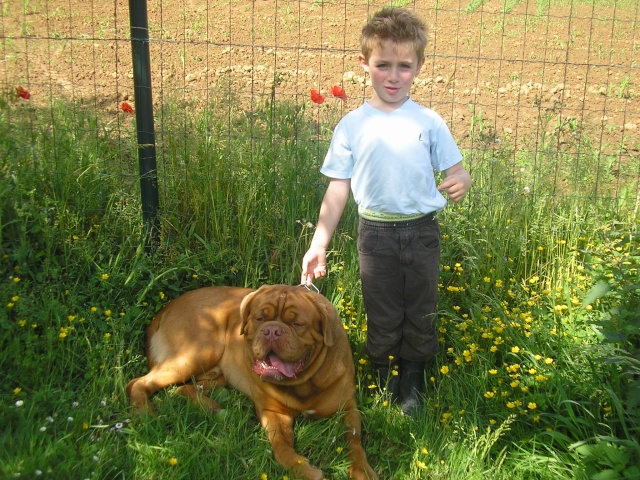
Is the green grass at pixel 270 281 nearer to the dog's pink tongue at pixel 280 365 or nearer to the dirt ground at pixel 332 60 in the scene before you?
the dog's pink tongue at pixel 280 365

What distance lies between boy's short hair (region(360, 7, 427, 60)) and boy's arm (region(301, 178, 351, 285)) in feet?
2.21

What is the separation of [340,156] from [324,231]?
1.29 ft

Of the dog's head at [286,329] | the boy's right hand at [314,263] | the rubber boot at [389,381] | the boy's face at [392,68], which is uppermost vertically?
the boy's face at [392,68]

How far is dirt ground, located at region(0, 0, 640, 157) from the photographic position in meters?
6.53

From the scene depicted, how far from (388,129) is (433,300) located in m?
0.96

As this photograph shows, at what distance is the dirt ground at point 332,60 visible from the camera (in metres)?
6.53

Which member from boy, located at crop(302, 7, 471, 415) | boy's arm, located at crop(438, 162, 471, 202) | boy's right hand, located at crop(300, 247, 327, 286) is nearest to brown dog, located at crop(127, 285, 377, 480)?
boy's right hand, located at crop(300, 247, 327, 286)

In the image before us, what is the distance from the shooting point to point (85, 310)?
13.1 feet

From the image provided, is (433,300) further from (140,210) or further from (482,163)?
(140,210)

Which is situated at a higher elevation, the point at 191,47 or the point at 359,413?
A: the point at 191,47

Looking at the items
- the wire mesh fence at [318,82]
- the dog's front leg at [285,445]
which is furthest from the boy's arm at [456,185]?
the wire mesh fence at [318,82]

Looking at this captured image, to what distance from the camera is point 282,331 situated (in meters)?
3.29

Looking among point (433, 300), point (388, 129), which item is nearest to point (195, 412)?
point (433, 300)

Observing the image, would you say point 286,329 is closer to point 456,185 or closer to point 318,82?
point 456,185
